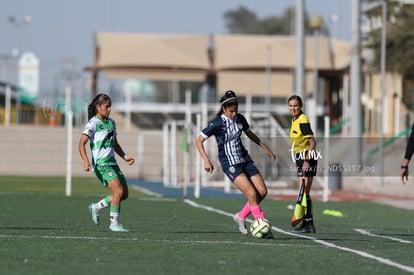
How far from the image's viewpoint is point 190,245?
15039 mm

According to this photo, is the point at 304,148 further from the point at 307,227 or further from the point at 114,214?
the point at 114,214

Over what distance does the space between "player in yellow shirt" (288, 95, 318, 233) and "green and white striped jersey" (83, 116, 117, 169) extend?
276 centimetres

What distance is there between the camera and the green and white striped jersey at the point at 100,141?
56.1ft

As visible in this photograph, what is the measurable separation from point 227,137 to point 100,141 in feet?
5.87

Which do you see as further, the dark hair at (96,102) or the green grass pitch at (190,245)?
the dark hair at (96,102)

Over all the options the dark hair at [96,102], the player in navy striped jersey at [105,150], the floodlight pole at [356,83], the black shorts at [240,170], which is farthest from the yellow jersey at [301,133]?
the floodlight pole at [356,83]

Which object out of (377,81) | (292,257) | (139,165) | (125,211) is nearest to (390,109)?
(377,81)

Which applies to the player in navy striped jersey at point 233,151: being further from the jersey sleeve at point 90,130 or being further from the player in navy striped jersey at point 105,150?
the jersey sleeve at point 90,130

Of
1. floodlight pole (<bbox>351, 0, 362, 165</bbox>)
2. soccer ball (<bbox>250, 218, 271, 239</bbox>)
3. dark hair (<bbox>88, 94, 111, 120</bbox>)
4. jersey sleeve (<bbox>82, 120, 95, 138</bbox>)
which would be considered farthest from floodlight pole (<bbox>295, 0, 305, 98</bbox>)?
soccer ball (<bbox>250, 218, 271, 239</bbox>)

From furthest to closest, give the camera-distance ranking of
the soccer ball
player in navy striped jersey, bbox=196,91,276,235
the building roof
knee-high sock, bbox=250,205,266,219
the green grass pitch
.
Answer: the building roof → player in navy striped jersey, bbox=196,91,276,235 → knee-high sock, bbox=250,205,266,219 → the soccer ball → the green grass pitch

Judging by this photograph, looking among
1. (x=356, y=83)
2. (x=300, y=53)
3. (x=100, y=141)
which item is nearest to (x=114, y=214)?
(x=100, y=141)

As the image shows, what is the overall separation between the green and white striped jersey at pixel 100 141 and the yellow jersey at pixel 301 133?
9.17ft

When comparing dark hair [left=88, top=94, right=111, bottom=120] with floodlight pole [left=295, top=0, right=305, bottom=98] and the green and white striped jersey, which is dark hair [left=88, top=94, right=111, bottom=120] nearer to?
the green and white striped jersey

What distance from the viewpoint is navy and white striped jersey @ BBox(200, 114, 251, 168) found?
16.7 meters
